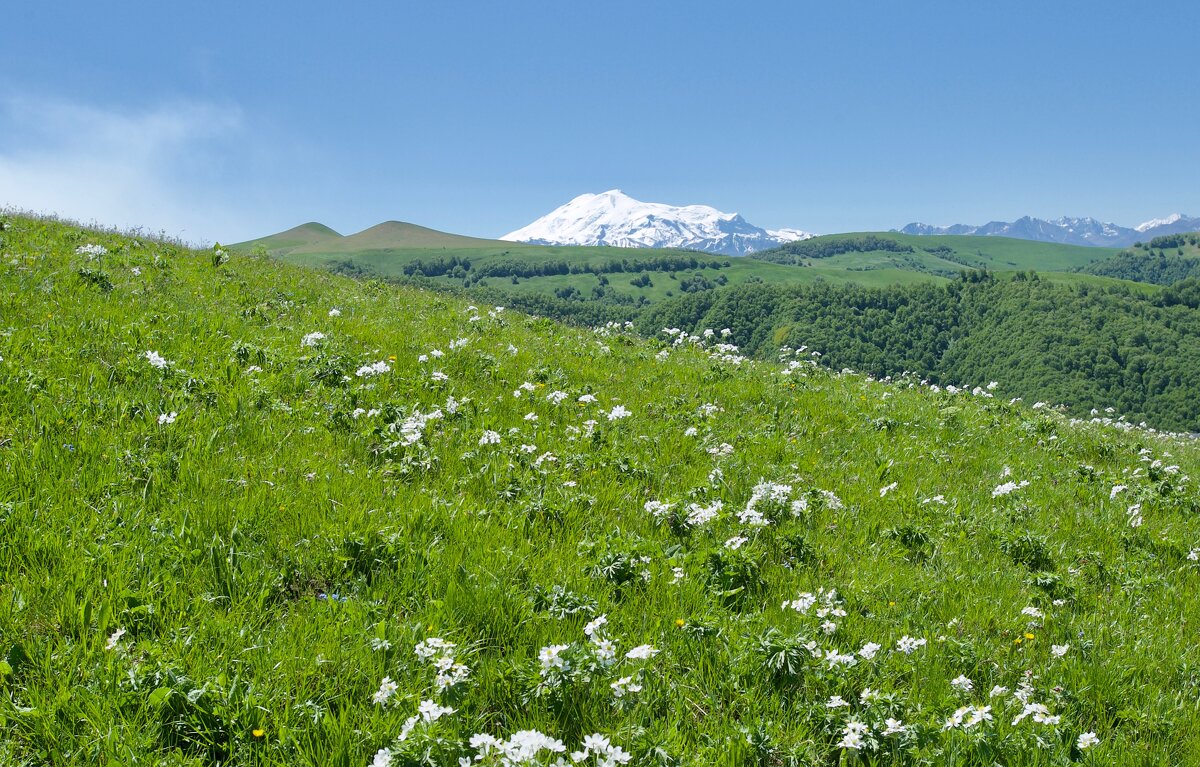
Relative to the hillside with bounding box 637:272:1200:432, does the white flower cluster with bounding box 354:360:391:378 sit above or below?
above

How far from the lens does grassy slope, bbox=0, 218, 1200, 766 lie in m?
3.32

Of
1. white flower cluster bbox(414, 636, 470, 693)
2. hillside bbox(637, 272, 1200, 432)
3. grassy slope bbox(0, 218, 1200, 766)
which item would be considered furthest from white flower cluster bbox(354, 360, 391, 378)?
hillside bbox(637, 272, 1200, 432)

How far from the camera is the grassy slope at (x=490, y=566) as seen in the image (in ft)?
10.9

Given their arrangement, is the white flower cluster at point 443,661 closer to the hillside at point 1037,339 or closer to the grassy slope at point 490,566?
the grassy slope at point 490,566

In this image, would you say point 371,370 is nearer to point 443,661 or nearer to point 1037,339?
point 443,661

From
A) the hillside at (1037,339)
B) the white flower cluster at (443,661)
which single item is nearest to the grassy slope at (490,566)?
the white flower cluster at (443,661)

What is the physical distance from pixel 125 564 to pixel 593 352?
28.4 feet

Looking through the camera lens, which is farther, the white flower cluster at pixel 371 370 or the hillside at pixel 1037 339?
the hillside at pixel 1037 339

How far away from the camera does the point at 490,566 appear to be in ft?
15.2

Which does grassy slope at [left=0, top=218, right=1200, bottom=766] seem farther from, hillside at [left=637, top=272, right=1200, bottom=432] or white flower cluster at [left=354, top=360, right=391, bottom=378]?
hillside at [left=637, top=272, right=1200, bottom=432]

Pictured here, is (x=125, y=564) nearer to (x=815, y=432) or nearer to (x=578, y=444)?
(x=578, y=444)

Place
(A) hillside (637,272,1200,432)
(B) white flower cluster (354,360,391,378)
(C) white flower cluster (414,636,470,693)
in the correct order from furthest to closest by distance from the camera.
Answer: (A) hillside (637,272,1200,432) < (B) white flower cluster (354,360,391,378) < (C) white flower cluster (414,636,470,693)

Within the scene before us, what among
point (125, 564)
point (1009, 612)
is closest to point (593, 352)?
point (1009, 612)

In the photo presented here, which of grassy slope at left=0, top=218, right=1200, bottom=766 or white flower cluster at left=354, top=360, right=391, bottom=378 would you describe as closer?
grassy slope at left=0, top=218, right=1200, bottom=766
